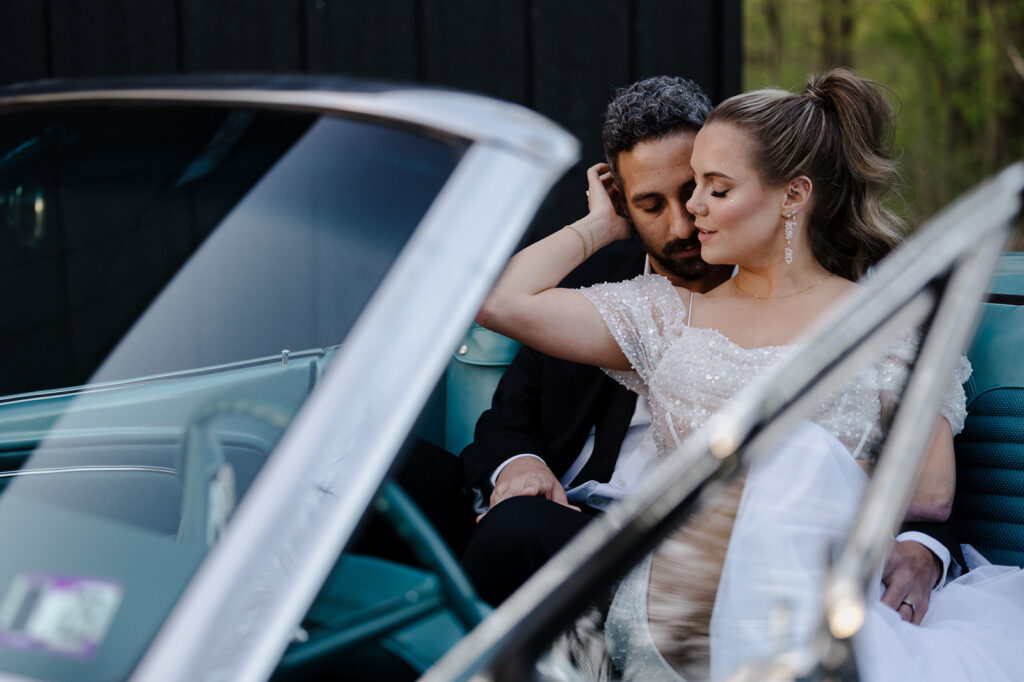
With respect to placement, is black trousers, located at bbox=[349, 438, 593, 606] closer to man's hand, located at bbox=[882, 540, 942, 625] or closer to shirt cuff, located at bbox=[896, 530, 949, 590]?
man's hand, located at bbox=[882, 540, 942, 625]

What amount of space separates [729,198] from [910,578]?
79 centimetres

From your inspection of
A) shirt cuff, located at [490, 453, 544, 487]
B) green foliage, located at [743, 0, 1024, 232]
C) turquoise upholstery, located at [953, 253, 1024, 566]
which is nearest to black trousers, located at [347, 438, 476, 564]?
shirt cuff, located at [490, 453, 544, 487]

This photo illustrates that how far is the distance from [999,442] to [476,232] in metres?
1.52

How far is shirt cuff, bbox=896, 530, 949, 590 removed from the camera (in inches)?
66.3

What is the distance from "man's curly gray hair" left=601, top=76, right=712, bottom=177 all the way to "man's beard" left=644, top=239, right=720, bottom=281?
0.80ft

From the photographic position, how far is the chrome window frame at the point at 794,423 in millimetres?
713

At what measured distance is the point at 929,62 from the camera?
1062 cm

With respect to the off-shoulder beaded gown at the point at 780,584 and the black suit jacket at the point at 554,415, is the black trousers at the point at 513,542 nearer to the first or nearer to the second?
the off-shoulder beaded gown at the point at 780,584

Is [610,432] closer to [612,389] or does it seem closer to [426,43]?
[612,389]

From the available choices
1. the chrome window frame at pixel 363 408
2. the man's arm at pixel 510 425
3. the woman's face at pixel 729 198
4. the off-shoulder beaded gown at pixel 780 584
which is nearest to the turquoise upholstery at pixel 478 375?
the man's arm at pixel 510 425

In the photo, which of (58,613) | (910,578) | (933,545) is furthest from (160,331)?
(933,545)

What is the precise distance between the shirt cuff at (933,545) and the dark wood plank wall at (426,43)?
219 cm

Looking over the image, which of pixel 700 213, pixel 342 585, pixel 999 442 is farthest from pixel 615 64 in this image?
pixel 342 585

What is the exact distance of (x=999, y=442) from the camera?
1898mm
